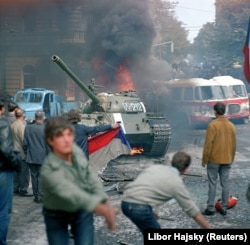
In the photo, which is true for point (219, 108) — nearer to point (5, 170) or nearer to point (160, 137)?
point (5, 170)

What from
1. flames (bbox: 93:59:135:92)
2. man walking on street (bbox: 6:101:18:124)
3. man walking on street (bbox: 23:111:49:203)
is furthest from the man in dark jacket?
flames (bbox: 93:59:135:92)

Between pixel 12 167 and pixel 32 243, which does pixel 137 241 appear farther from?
pixel 12 167

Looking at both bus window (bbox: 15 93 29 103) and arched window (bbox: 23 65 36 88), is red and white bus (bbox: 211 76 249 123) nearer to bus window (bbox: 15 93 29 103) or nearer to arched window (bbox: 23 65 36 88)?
bus window (bbox: 15 93 29 103)

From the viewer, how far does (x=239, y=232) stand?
4.27m

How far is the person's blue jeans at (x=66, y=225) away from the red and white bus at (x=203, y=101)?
17.2m

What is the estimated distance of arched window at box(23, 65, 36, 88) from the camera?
3534 cm

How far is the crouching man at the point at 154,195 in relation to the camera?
4094 mm

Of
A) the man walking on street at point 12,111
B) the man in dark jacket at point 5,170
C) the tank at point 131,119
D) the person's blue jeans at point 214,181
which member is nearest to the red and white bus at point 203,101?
the tank at point 131,119

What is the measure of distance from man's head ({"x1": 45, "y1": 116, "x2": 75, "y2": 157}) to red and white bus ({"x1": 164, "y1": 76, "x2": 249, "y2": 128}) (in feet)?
57.0

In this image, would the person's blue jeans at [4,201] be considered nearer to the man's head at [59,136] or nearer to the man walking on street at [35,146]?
the man's head at [59,136]

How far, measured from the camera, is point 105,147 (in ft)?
32.9

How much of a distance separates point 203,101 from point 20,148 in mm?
13538

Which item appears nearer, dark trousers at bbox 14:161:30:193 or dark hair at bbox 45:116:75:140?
dark hair at bbox 45:116:75:140

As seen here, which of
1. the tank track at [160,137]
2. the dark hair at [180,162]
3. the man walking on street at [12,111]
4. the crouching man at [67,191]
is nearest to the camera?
the crouching man at [67,191]
